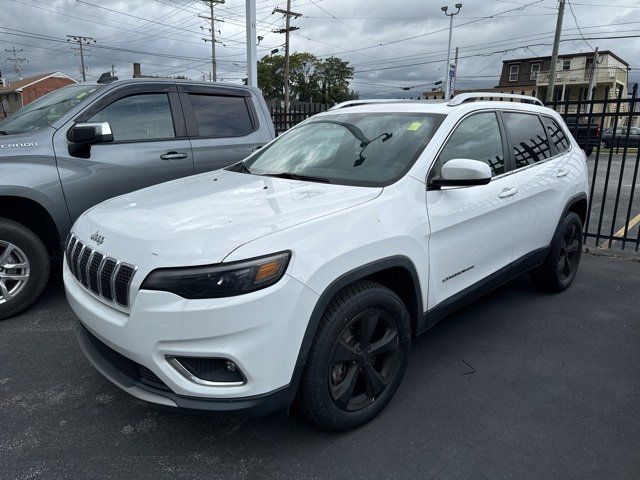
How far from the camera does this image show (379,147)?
3.07 metres

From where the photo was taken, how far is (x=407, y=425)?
2580mm

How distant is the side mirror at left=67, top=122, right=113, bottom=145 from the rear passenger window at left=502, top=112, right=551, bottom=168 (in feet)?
10.5

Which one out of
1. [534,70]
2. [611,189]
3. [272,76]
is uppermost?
[534,70]

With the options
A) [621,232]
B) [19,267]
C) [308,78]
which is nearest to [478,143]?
[19,267]

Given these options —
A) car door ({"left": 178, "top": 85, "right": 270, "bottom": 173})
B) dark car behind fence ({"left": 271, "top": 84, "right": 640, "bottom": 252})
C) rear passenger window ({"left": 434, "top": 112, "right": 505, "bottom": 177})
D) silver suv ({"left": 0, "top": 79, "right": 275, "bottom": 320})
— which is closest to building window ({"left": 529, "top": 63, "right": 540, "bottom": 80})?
dark car behind fence ({"left": 271, "top": 84, "right": 640, "bottom": 252})

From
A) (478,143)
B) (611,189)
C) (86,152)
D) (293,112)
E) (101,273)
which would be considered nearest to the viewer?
(101,273)

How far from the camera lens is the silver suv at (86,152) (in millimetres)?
3770

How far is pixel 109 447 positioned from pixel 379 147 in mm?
2285

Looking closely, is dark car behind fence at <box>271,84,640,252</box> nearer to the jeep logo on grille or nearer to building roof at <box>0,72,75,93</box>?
the jeep logo on grille

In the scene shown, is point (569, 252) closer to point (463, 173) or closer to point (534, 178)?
point (534, 178)

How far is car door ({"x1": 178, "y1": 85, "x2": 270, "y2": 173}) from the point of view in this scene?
189 inches

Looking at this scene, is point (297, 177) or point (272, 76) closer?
point (297, 177)

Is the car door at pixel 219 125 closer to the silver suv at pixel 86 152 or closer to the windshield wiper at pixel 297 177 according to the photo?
the silver suv at pixel 86 152

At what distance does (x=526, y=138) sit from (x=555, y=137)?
59 centimetres
